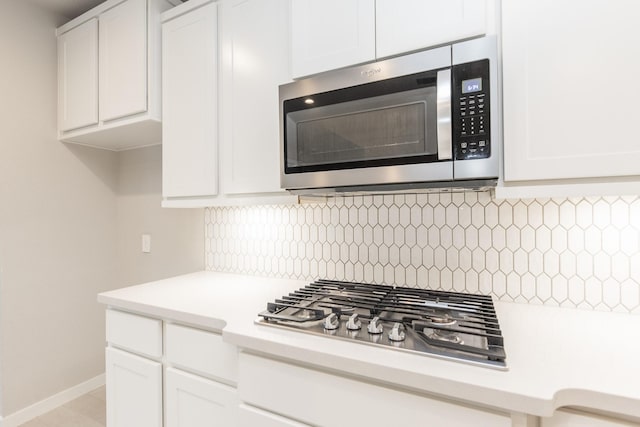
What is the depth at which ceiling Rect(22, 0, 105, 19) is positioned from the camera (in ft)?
6.85

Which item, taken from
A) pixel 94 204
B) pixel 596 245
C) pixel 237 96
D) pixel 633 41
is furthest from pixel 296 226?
pixel 94 204

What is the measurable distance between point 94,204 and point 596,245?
9.57 feet

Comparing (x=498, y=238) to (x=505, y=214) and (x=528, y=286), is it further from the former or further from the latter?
(x=528, y=286)

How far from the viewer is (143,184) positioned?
8.00ft

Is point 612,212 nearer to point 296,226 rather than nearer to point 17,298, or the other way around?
point 296,226

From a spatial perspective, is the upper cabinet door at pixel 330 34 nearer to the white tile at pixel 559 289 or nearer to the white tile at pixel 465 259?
the white tile at pixel 465 259

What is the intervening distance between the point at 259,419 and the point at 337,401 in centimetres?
29

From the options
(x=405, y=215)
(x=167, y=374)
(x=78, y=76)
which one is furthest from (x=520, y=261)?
(x=78, y=76)

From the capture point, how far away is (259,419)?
103 cm

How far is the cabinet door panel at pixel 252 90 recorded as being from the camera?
147 cm

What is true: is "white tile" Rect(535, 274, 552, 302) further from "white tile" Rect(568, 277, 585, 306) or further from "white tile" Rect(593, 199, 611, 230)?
"white tile" Rect(593, 199, 611, 230)

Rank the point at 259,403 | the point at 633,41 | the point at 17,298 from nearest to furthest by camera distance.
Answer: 1. the point at 633,41
2. the point at 259,403
3. the point at 17,298

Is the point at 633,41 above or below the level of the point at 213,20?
below

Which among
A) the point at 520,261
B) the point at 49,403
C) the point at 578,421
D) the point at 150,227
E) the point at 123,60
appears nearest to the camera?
the point at 578,421
